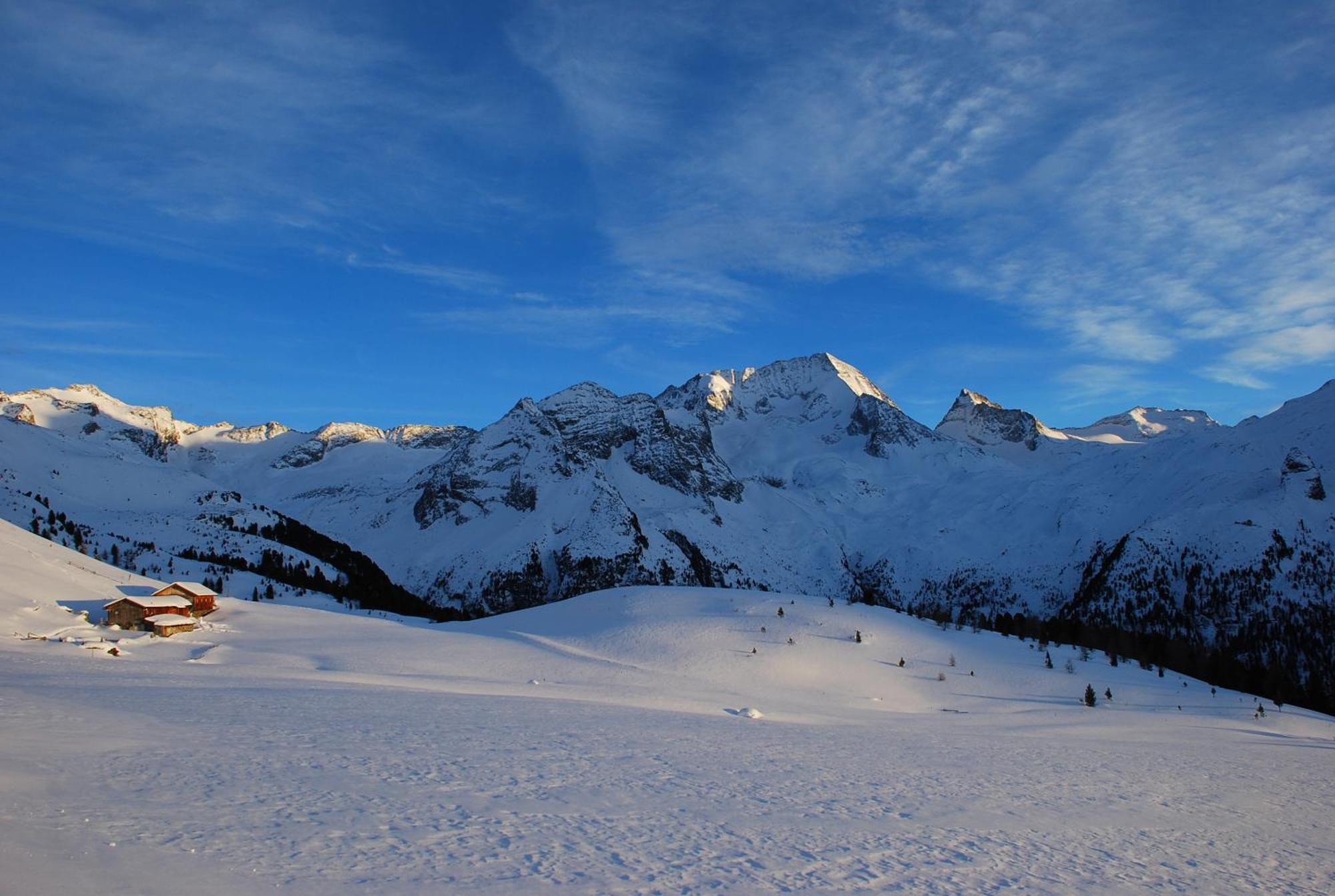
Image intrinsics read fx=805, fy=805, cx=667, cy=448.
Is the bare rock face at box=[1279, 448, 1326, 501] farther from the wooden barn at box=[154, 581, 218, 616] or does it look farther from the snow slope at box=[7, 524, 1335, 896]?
the wooden barn at box=[154, 581, 218, 616]

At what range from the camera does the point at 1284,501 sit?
10125 cm

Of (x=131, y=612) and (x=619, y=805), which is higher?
(x=619, y=805)

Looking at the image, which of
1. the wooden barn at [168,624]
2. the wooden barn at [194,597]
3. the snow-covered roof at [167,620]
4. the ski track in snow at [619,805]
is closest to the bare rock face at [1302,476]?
the ski track in snow at [619,805]

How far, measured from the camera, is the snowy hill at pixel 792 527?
314 feet

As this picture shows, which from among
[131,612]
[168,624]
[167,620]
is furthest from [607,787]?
[131,612]

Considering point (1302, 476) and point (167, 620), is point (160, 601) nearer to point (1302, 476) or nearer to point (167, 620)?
point (167, 620)

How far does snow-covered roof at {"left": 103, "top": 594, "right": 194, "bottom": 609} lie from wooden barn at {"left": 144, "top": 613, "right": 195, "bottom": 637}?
1148 millimetres

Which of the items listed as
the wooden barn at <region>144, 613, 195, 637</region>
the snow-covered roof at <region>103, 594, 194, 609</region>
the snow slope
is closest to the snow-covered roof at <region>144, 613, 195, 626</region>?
the wooden barn at <region>144, 613, 195, 637</region>

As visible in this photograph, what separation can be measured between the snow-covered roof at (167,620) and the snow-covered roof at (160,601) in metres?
1.07

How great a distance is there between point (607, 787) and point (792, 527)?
15824 centimetres

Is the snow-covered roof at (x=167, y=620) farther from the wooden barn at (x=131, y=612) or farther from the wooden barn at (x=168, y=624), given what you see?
the wooden barn at (x=131, y=612)

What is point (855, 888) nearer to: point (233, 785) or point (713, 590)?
point (233, 785)

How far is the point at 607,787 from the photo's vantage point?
13266 millimetres

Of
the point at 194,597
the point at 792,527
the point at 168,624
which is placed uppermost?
the point at 792,527
